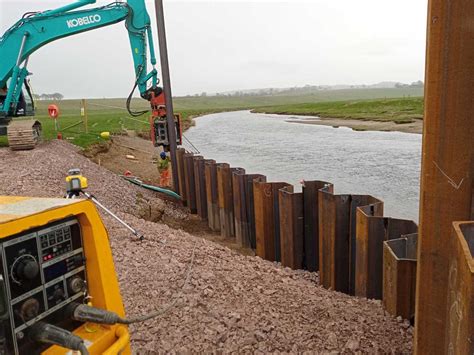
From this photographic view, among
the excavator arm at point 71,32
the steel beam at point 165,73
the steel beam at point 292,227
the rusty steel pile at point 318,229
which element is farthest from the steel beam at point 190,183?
the steel beam at point 292,227

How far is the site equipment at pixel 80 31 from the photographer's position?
1191 centimetres

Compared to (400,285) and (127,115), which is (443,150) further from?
(127,115)

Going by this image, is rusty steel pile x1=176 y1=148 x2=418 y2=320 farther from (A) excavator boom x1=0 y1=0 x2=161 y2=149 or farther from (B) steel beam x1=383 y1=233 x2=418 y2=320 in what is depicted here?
(A) excavator boom x1=0 y1=0 x2=161 y2=149

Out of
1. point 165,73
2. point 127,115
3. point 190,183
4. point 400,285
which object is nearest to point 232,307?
point 400,285

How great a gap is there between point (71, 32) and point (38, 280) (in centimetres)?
1138

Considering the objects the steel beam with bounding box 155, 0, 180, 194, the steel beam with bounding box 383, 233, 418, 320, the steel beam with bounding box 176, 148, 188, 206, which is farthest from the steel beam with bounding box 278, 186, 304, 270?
the steel beam with bounding box 155, 0, 180, 194

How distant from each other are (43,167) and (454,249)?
10.5 meters

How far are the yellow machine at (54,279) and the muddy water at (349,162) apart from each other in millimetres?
9632

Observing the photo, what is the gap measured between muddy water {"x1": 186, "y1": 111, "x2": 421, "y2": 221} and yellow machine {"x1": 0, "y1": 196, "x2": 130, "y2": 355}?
963 cm

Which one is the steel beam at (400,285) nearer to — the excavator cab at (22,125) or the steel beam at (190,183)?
the steel beam at (190,183)

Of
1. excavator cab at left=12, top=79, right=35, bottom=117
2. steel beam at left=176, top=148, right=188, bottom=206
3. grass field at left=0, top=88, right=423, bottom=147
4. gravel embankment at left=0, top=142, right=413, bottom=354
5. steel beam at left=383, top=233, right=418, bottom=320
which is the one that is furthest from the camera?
grass field at left=0, top=88, right=423, bottom=147

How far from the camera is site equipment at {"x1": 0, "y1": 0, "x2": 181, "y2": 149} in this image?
469 inches

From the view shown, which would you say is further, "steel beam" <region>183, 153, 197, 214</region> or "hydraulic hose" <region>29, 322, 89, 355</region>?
"steel beam" <region>183, 153, 197, 214</region>

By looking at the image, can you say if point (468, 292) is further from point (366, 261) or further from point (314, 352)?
point (366, 261)
